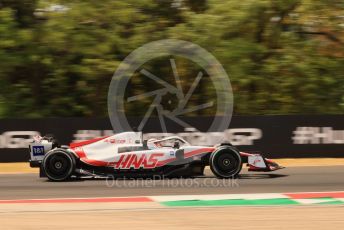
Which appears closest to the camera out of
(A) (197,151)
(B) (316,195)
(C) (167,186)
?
(B) (316,195)

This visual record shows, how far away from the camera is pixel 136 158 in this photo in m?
12.6

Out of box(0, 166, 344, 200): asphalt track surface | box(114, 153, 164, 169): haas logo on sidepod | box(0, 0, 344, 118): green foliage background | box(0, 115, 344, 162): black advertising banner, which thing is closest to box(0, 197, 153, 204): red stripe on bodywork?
box(0, 166, 344, 200): asphalt track surface

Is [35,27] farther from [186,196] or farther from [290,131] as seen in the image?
[186,196]

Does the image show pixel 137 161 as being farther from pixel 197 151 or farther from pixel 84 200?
pixel 84 200

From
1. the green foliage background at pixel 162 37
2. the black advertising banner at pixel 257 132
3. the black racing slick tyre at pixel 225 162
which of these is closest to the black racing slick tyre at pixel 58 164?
the black racing slick tyre at pixel 225 162

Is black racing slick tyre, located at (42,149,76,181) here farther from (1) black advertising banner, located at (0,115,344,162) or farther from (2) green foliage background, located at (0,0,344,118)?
(2) green foliage background, located at (0,0,344,118)

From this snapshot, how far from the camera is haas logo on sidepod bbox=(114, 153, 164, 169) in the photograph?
1256cm

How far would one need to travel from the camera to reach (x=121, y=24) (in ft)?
86.5

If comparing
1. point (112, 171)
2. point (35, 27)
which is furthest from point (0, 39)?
point (112, 171)

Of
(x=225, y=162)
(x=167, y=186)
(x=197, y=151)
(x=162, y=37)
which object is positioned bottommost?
(x=167, y=186)

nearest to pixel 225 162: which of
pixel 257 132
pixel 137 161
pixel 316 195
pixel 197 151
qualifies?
pixel 197 151

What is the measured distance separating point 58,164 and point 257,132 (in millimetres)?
7795

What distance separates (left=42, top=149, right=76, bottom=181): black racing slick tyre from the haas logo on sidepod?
95cm

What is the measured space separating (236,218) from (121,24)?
61.9ft
